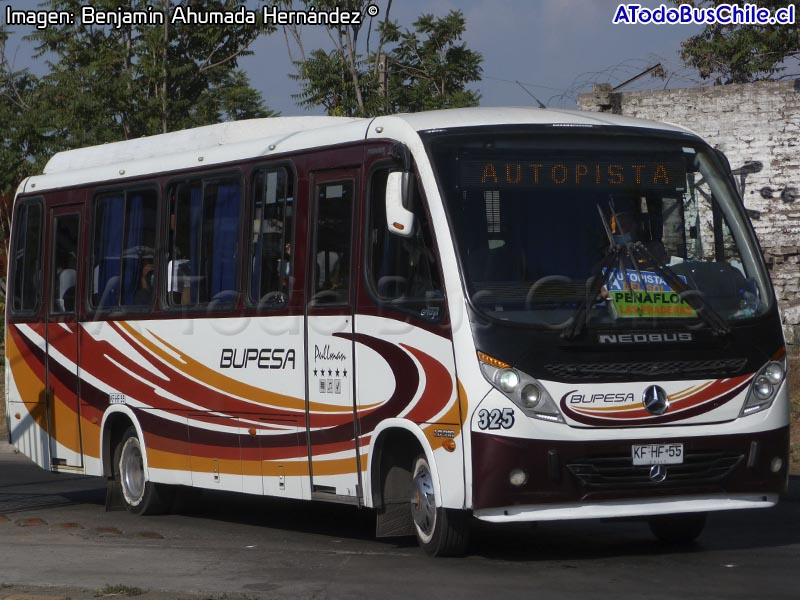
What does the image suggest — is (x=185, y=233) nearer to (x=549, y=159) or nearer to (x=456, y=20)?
(x=549, y=159)

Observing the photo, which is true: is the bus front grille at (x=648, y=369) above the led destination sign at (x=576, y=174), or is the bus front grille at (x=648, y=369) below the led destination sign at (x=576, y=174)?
below

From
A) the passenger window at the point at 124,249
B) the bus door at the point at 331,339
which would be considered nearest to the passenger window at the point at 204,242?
the passenger window at the point at 124,249

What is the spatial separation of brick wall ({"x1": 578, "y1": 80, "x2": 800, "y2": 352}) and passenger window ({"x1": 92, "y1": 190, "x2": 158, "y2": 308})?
11329 mm

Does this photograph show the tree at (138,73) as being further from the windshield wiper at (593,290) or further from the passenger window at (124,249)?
the windshield wiper at (593,290)

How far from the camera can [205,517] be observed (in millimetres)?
13602

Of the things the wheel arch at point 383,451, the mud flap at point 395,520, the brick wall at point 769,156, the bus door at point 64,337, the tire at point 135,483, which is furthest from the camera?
the brick wall at point 769,156

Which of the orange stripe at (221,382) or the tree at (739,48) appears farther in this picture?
the tree at (739,48)

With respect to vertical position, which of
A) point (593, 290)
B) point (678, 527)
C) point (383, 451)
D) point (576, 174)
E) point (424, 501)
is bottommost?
point (678, 527)

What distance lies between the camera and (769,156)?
22.5 metres

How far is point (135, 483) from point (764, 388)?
6.36 m

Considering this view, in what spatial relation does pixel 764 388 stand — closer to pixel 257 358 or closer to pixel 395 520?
pixel 395 520

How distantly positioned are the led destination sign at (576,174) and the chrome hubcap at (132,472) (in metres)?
5.25

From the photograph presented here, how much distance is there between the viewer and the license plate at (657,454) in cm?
942

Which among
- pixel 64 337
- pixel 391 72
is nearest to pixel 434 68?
pixel 391 72
